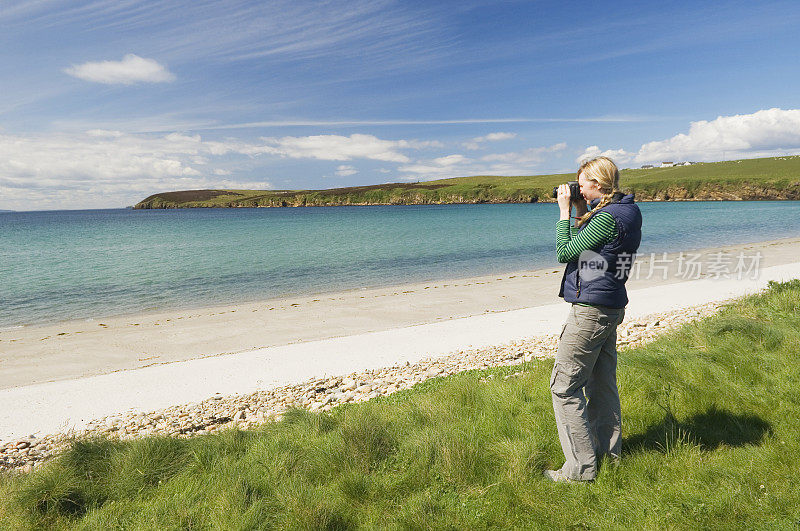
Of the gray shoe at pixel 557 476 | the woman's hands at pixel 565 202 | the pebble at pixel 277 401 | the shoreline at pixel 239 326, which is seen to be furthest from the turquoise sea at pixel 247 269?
the woman's hands at pixel 565 202

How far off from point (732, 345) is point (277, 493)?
6.40m

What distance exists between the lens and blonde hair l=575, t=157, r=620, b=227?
345 cm

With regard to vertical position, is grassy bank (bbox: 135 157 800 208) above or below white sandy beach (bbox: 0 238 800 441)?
above

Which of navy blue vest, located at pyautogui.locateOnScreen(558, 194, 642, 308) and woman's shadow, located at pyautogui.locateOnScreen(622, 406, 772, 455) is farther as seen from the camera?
woman's shadow, located at pyautogui.locateOnScreen(622, 406, 772, 455)

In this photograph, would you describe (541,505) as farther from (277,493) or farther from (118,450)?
(118,450)

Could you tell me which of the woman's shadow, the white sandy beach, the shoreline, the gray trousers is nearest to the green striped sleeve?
the gray trousers

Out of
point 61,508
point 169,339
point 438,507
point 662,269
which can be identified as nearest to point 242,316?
point 169,339

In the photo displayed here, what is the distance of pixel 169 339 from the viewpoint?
13109mm

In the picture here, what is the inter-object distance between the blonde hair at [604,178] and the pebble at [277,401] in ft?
12.5

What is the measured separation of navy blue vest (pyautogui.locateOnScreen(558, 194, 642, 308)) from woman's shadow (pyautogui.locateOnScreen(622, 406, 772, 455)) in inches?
66.8

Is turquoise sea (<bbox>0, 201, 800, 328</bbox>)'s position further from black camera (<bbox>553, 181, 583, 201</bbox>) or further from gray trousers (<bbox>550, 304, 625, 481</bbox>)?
black camera (<bbox>553, 181, 583, 201</bbox>)

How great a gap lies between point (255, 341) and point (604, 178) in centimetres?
1101

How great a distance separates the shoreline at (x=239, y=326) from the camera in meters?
11.3

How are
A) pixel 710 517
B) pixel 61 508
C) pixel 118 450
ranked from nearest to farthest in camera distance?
pixel 710 517 < pixel 61 508 < pixel 118 450
